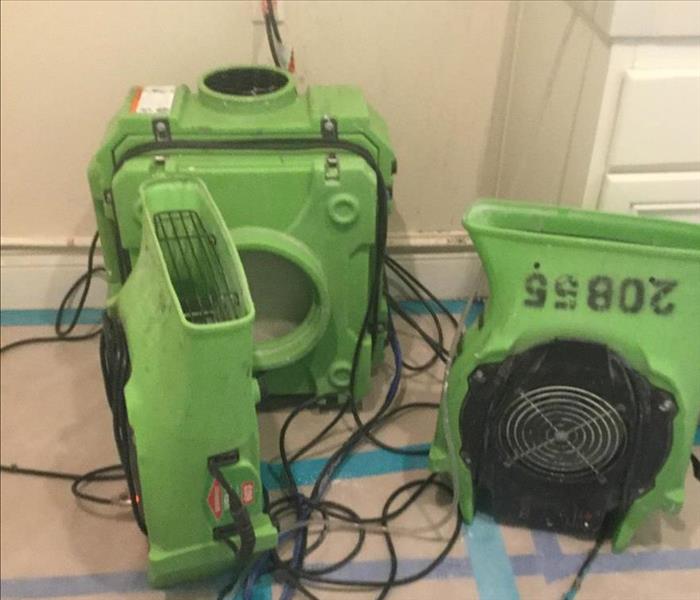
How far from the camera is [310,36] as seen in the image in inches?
58.8

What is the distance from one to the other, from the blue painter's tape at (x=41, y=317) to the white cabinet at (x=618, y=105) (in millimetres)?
953

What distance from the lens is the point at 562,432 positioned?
3.69ft

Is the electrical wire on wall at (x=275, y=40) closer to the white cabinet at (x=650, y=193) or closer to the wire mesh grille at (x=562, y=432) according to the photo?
the white cabinet at (x=650, y=193)

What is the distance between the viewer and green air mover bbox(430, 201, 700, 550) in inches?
40.7

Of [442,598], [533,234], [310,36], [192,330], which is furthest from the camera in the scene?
[310,36]

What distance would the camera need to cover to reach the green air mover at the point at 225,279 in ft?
3.22

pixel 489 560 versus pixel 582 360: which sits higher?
pixel 582 360

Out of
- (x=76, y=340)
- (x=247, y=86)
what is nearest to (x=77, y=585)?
(x=76, y=340)

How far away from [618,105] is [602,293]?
0.29 meters

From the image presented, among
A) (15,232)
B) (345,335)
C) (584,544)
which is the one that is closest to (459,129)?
(345,335)

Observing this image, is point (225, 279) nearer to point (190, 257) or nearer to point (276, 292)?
point (190, 257)

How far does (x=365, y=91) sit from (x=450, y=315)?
0.49 meters

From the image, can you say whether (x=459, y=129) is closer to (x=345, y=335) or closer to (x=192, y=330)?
(x=345, y=335)

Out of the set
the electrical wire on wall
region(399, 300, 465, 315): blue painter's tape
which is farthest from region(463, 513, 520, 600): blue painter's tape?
the electrical wire on wall
